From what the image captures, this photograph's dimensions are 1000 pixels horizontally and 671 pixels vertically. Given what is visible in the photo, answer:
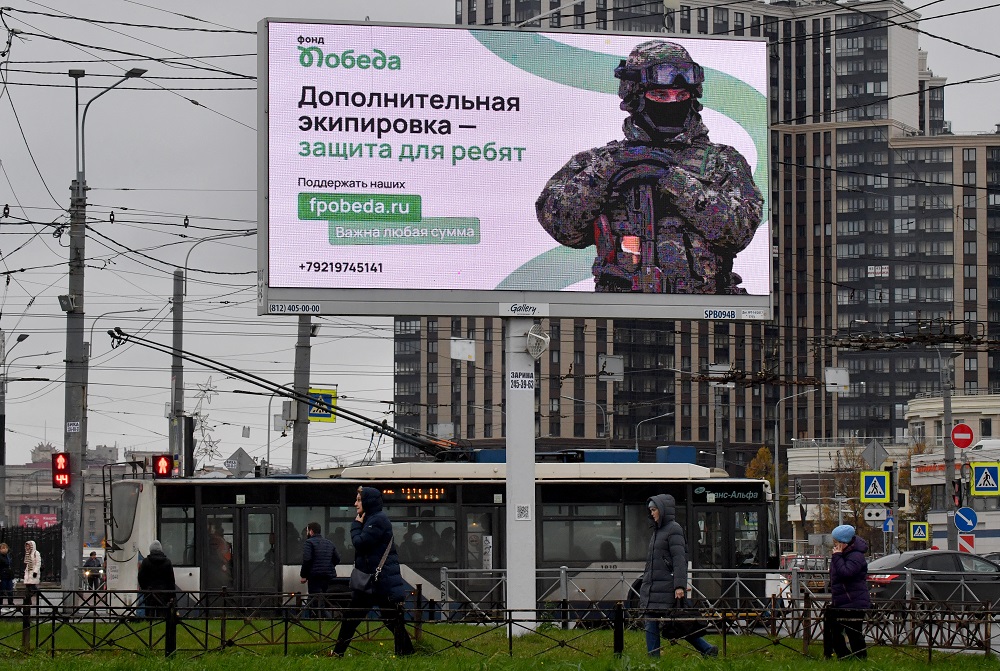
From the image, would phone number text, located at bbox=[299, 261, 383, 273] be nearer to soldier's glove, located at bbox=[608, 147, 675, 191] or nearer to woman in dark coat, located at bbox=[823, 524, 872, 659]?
soldier's glove, located at bbox=[608, 147, 675, 191]

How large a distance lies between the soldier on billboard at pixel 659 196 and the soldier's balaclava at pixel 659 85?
0.04ft

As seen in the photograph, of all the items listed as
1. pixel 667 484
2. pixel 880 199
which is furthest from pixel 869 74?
pixel 667 484

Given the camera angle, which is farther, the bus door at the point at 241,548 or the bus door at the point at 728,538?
the bus door at the point at 728,538

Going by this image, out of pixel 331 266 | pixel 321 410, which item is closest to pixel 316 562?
pixel 331 266

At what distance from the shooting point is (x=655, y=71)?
66.1 feet

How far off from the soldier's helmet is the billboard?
19 millimetres

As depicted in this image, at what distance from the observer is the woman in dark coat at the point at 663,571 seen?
15344 mm

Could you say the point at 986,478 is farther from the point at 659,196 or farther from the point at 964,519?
the point at 659,196

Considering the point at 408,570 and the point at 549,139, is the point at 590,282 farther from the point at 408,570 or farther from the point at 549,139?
the point at 408,570

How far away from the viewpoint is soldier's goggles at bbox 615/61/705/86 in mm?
20094

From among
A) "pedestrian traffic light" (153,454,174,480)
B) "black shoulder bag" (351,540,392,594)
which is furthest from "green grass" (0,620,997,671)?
"pedestrian traffic light" (153,454,174,480)

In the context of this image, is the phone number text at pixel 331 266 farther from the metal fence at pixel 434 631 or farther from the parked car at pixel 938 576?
the parked car at pixel 938 576

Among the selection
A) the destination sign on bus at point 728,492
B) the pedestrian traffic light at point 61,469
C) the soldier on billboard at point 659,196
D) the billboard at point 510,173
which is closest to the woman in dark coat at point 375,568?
the billboard at point 510,173

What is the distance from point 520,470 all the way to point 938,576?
439 inches
